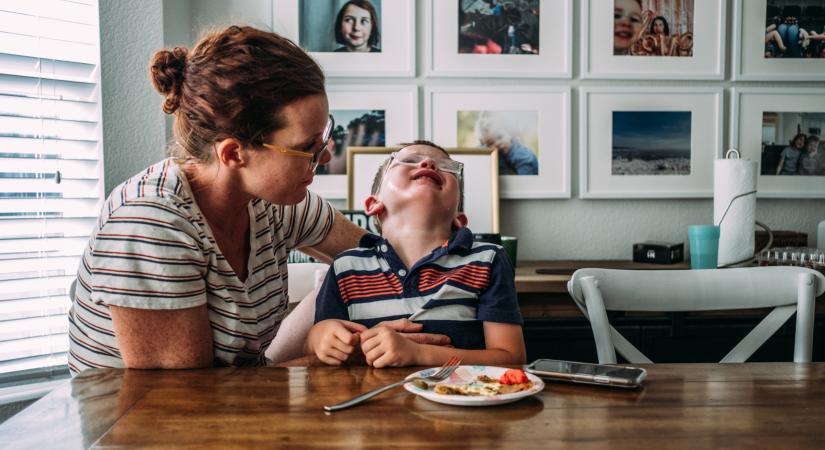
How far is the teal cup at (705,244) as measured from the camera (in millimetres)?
2377

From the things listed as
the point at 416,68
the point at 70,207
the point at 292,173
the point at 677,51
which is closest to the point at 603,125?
the point at 677,51

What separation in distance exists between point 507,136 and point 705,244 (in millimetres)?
823

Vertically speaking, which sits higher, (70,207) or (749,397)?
(70,207)

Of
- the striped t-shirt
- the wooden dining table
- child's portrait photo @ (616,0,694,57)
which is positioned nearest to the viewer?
the wooden dining table

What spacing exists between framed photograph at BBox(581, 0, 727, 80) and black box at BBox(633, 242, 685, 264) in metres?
0.66

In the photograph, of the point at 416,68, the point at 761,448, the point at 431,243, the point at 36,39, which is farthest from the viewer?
the point at 416,68

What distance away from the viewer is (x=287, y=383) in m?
1.06

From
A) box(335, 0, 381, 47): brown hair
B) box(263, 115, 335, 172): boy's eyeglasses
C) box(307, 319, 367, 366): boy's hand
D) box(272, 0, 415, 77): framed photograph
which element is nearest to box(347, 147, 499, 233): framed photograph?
box(272, 0, 415, 77): framed photograph

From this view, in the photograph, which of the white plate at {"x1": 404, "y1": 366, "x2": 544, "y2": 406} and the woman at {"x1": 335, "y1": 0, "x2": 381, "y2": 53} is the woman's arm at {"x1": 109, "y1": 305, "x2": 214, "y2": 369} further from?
the woman at {"x1": 335, "y1": 0, "x2": 381, "y2": 53}

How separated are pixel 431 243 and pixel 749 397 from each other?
0.74m

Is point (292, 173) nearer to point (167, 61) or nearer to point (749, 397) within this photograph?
point (167, 61)

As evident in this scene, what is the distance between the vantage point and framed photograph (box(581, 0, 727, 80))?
2615mm

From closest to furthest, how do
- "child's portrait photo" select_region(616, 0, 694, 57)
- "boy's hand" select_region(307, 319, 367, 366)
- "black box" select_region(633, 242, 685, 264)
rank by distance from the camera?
1. "boy's hand" select_region(307, 319, 367, 366)
2. "black box" select_region(633, 242, 685, 264)
3. "child's portrait photo" select_region(616, 0, 694, 57)


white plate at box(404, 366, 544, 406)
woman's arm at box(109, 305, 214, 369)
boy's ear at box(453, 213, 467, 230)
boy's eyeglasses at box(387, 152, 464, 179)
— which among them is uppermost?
boy's eyeglasses at box(387, 152, 464, 179)
